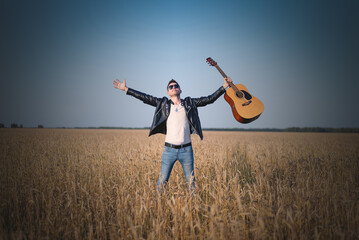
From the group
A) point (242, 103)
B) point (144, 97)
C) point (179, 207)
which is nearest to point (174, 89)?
point (144, 97)

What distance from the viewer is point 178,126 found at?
2984 mm

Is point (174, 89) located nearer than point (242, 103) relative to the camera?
Yes

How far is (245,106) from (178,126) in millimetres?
2005

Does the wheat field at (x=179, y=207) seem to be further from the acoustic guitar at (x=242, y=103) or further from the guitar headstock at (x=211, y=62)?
the guitar headstock at (x=211, y=62)

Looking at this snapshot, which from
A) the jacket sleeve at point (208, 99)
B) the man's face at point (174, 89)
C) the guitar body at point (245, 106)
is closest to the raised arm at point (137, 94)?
the man's face at point (174, 89)

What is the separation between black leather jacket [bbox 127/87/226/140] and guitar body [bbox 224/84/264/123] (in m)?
0.77

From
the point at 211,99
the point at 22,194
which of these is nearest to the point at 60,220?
the point at 22,194

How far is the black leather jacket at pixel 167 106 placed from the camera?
315cm

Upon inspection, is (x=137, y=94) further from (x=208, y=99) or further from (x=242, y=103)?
(x=242, y=103)

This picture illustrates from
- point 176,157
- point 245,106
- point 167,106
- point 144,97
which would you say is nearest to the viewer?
point 176,157

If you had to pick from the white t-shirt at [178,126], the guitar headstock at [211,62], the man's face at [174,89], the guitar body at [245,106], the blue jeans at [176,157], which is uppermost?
the guitar headstock at [211,62]

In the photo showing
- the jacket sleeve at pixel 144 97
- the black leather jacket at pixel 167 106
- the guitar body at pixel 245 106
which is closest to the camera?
the black leather jacket at pixel 167 106

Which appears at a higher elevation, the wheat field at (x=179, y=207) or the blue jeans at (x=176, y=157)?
the blue jeans at (x=176, y=157)

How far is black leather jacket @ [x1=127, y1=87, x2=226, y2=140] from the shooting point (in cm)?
315
